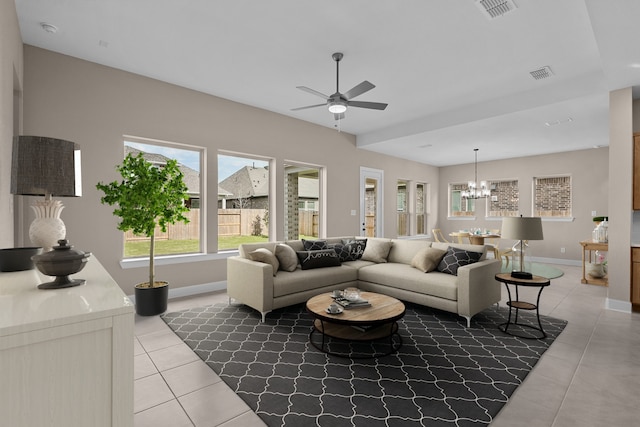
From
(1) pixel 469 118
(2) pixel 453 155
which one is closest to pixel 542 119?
(1) pixel 469 118

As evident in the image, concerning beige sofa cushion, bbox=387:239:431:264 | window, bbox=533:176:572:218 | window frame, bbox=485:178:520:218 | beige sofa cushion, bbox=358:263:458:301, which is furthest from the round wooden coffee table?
window, bbox=533:176:572:218

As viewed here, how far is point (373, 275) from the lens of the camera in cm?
429

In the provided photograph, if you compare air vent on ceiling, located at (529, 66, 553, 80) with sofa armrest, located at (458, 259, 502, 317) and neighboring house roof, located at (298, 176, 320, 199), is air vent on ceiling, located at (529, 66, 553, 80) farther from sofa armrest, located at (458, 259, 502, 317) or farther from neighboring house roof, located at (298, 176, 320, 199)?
neighboring house roof, located at (298, 176, 320, 199)

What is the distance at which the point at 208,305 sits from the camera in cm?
412

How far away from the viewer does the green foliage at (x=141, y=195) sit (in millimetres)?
3438

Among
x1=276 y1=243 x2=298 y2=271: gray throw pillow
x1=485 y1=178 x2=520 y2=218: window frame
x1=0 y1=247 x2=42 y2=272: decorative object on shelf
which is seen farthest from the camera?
x1=485 y1=178 x2=520 y2=218: window frame

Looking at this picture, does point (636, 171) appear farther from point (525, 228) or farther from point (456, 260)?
point (456, 260)

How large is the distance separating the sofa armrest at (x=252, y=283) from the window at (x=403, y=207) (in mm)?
6101

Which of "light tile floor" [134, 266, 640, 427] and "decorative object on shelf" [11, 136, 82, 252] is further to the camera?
"light tile floor" [134, 266, 640, 427]

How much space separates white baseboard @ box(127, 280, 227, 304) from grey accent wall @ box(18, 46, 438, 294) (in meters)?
0.07

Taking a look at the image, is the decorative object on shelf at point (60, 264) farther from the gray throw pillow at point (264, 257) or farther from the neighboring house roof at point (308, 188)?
the neighboring house roof at point (308, 188)

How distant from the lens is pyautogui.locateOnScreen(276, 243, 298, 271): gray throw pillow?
4055 millimetres

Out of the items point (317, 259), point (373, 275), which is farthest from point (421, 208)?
point (317, 259)

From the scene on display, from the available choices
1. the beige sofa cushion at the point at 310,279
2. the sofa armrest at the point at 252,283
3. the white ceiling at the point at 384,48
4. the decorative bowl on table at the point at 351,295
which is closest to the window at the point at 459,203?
the white ceiling at the point at 384,48
